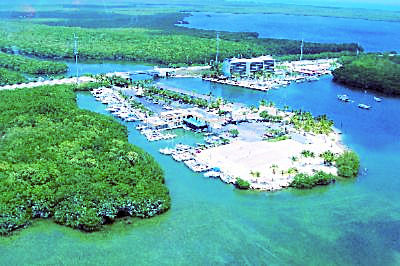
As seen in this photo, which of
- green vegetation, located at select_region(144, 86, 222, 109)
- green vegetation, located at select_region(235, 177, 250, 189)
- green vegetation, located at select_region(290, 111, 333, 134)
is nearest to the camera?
green vegetation, located at select_region(235, 177, 250, 189)

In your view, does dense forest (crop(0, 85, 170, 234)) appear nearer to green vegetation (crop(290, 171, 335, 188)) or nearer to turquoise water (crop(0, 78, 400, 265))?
turquoise water (crop(0, 78, 400, 265))

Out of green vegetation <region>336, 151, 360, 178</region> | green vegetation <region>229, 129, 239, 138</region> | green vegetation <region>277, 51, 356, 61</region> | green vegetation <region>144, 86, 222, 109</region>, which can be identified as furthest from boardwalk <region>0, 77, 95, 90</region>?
green vegetation <region>336, 151, 360, 178</region>

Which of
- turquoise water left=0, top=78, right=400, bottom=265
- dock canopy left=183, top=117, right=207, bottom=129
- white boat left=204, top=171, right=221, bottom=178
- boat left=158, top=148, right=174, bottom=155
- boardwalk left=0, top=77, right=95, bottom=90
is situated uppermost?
boardwalk left=0, top=77, right=95, bottom=90

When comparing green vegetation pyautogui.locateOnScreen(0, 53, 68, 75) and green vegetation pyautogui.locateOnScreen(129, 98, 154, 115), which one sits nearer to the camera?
green vegetation pyautogui.locateOnScreen(129, 98, 154, 115)

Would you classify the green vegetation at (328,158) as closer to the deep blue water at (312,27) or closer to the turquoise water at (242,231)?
the turquoise water at (242,231)

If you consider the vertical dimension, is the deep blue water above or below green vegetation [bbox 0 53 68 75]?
above

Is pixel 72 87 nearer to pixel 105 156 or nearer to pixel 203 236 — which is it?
pixel 105 156

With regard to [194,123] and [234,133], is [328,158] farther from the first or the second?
[194,123]
